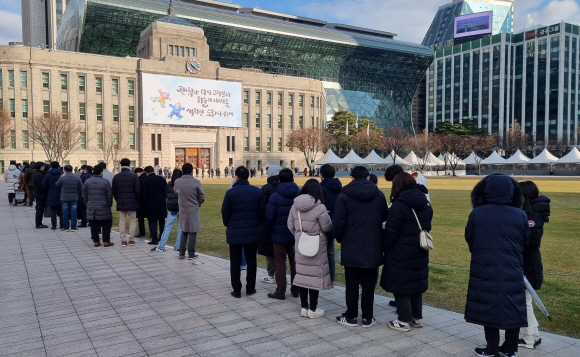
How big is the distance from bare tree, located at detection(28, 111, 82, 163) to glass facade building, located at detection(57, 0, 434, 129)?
24.2 meters

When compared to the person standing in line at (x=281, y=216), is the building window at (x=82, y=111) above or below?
above

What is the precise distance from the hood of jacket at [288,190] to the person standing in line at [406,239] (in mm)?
1679

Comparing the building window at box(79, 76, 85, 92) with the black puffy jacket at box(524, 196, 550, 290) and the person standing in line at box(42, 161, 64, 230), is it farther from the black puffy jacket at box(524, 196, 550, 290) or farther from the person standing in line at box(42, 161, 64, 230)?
the black puffy jacket at box(524, 196, 550, 290)

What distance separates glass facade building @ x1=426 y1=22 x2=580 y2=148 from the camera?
365ft

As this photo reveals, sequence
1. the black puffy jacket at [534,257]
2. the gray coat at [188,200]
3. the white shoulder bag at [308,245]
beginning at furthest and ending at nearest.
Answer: the gray coat at [188,200], the white shoulder bag at [308,245], the black puffy jacket at [534,257]

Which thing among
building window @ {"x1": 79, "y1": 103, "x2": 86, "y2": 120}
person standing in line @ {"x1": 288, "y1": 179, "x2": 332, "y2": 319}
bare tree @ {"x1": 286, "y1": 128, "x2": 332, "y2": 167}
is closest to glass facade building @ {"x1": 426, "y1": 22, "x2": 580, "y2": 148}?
bare tree @ {"x1": 286, "y1": 128, "x2": 332, "y2": 167}

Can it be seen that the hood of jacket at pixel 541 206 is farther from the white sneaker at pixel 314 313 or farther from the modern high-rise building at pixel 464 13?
the modern high-rise building at pixel 464 13

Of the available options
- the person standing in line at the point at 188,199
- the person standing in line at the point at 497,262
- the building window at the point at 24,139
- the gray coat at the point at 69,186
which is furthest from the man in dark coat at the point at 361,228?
the building window at the point at 24,139

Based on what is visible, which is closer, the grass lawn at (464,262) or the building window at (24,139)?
the grass lawn at (464,262)

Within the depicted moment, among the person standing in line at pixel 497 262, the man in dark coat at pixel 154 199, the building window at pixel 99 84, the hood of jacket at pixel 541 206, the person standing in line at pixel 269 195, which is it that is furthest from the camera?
the building window at pixel 99 84

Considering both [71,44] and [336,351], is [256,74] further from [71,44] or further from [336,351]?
[336,351]

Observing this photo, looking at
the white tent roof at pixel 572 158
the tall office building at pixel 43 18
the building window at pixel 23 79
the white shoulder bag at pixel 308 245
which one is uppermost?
the tall office building at pixel 43 18

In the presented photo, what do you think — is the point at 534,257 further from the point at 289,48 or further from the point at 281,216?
the point at 289,48

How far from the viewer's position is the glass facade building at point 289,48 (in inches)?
2689
